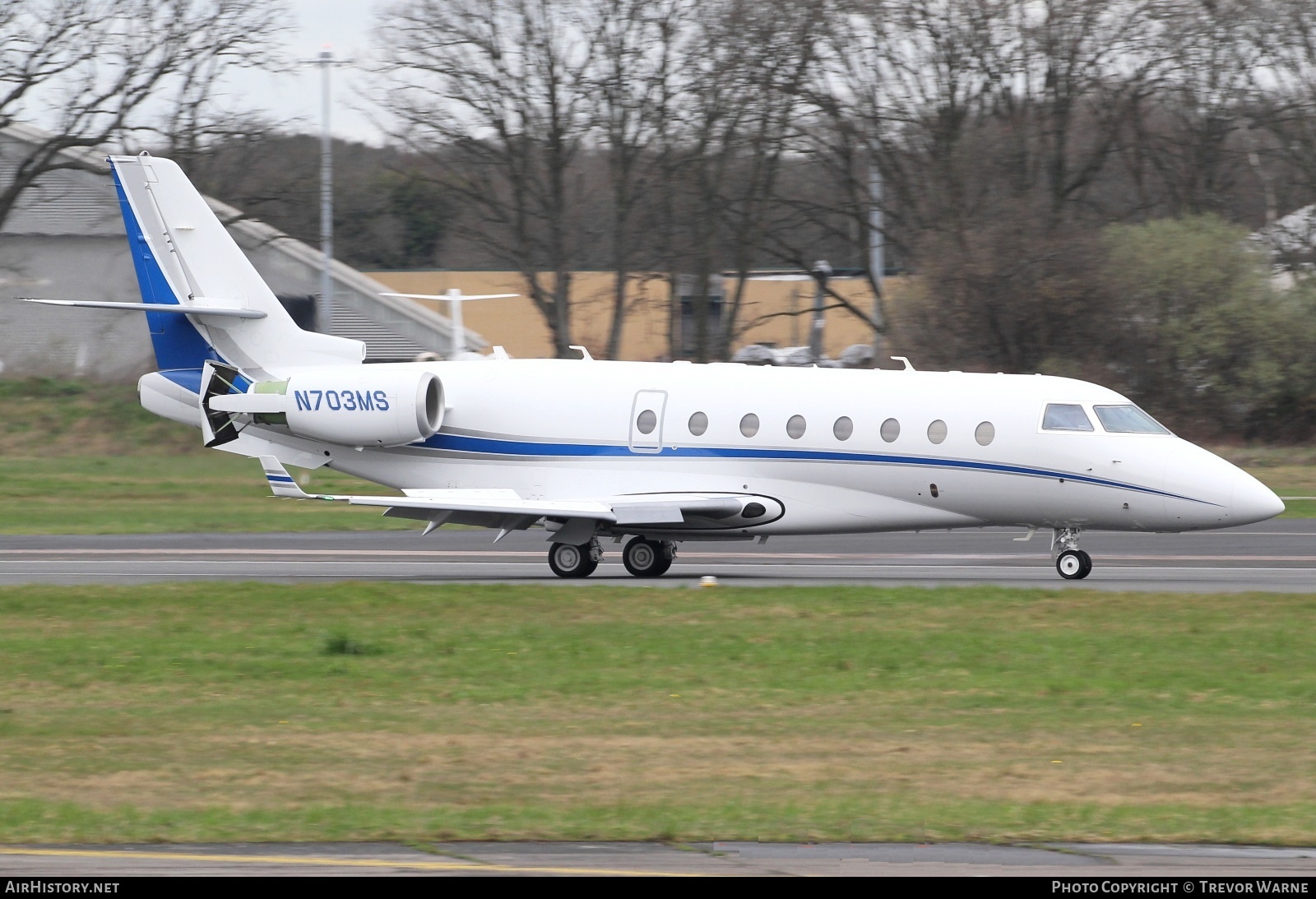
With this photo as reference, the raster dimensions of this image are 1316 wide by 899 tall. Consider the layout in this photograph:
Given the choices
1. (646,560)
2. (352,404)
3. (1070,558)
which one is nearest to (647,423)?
(646,560)

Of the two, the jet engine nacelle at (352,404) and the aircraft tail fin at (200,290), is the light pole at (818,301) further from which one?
the jet engine nacelle at (352,404)

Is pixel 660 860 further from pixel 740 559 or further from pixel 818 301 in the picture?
pixel 818 301

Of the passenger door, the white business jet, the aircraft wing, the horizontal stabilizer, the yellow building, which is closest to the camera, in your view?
the white business jet

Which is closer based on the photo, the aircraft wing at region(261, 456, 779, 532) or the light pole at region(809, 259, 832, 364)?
the aircraft wing at region(261, 456, 779, 532)

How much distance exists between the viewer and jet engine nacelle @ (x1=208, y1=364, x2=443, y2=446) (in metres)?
22.2

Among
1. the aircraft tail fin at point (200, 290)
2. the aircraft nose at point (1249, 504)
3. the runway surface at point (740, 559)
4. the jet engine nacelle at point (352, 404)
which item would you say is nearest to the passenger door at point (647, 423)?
the runway surface at point (740, 559)

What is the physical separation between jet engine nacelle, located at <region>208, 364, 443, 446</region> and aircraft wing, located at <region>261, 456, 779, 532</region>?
4.24 ft

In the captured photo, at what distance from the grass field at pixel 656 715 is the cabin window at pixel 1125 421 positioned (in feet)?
9.61

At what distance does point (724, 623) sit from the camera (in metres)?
16.6

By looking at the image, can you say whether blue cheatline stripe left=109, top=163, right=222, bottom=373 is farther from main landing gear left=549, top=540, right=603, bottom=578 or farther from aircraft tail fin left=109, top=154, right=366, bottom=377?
main landing gear left=549, top=540, right=603, bottom=578

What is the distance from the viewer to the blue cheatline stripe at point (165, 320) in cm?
2331

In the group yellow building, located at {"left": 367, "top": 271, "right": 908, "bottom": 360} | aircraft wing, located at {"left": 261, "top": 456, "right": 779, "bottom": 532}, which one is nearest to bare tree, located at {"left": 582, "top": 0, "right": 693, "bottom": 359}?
yellow building, located at {"left": 367, "top": 271, "right": 908, "bottom": 360}

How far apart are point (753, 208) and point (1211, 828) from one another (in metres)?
38.1

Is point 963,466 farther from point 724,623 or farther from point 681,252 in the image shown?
point 681,252
